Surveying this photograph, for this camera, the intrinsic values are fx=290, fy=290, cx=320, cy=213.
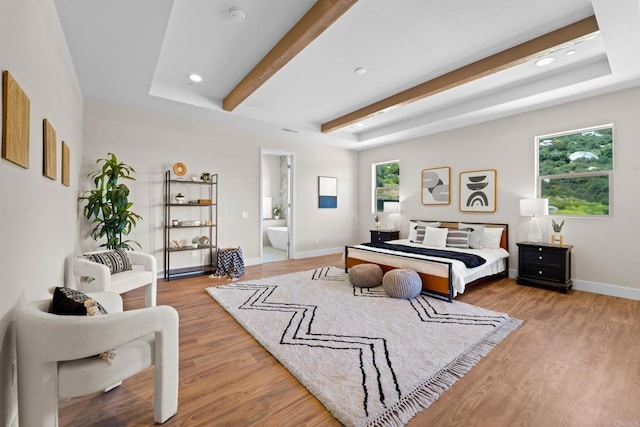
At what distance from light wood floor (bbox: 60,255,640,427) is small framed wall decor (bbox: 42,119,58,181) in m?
1.54

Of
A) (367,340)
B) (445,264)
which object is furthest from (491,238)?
(367,340)

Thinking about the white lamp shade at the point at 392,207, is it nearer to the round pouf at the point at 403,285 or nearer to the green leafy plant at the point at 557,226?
the green leafy plant at the point at 557,226

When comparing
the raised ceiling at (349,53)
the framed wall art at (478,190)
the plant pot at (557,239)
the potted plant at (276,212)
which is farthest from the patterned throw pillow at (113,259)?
the potted plant at (276,212)

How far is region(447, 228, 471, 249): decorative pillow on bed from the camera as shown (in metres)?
4.78

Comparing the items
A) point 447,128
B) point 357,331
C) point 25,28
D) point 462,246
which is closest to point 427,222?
point 462,246

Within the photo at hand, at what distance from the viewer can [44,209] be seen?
81.1 inches

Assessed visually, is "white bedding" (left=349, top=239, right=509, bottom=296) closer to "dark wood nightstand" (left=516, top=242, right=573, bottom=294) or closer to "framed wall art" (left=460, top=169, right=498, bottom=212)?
"dark wood nightstand" (left=516, top=242, right=573, bottom=294)

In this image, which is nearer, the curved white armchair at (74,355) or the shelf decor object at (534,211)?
the curved white armchair at (74,355)

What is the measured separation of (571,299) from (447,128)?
3.34 meters

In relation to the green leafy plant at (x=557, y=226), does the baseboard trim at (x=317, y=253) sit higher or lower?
lower

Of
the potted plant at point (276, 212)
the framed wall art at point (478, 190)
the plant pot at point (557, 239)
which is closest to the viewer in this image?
the plant pot at point (557, 239)

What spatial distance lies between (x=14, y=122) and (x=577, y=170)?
587 centimetres

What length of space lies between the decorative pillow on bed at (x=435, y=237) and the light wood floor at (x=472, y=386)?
199cm

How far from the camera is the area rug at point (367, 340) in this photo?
1801 mm
